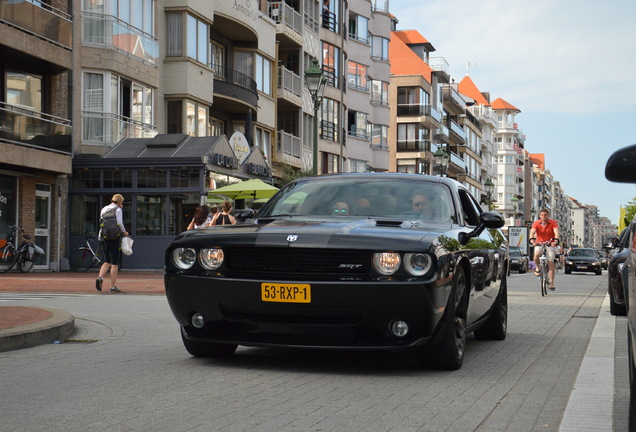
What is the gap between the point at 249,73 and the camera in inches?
1543

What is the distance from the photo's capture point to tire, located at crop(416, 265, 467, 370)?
6.79 meters

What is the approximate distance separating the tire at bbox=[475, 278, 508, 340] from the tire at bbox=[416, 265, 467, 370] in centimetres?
222

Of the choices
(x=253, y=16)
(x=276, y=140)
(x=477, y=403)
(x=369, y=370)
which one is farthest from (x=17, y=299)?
(x=276, y=140)

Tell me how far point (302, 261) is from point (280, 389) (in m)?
0.94

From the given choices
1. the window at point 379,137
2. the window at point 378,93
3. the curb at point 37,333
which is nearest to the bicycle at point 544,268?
the curb at point 37,333

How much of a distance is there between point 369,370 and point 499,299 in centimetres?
292

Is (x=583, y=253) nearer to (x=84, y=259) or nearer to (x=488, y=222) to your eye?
(x=84, y=259)

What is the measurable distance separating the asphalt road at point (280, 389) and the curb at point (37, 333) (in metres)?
0.15

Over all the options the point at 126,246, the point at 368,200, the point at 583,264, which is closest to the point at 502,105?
the point at 583,264

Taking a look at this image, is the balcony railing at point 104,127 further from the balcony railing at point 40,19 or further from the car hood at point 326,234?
the car hood at point 326,234

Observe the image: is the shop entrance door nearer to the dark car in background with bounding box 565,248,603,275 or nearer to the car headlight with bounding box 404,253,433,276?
the car headlight with bounding box 404,253,433,276

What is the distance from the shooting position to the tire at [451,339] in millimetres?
6789

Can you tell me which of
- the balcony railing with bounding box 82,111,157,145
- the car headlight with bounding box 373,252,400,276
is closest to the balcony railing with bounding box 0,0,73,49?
the balcony railing with bounding box 82,111,157,145

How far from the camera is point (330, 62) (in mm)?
52812
